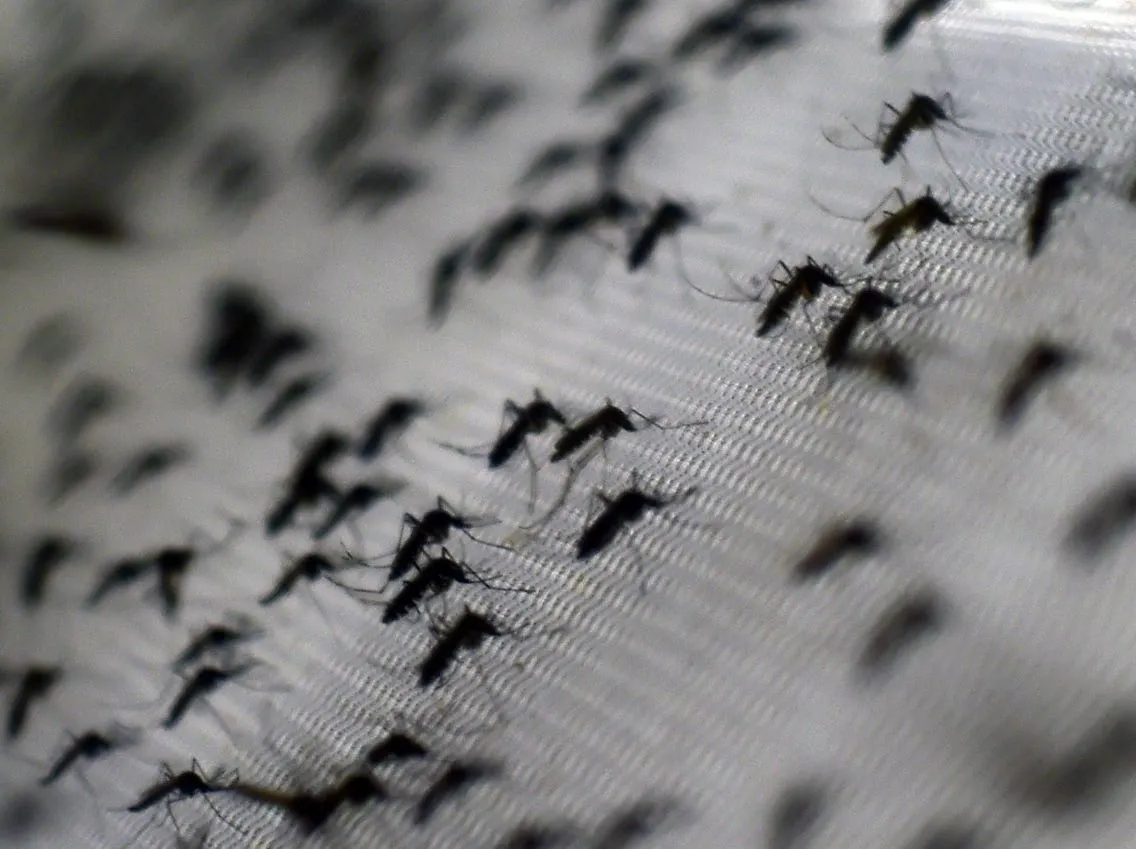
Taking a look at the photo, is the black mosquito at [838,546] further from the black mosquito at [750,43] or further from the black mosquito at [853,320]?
the black mosquito at [750,43]

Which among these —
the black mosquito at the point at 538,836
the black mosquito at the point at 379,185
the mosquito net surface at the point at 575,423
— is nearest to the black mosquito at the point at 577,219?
the mosquito net surface at the point at 575,423

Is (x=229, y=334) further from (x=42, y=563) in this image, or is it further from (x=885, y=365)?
(x=885, y=365)

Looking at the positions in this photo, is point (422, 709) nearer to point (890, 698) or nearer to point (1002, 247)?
point (890, 698)

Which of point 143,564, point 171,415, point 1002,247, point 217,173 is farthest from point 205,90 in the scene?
point 1002,247

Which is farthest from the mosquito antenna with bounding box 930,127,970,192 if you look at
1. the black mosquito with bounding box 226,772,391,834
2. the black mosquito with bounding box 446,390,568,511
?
the black mosquito with bounding box 226,772,391,834

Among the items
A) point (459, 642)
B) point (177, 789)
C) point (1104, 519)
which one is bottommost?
point (177, 789)

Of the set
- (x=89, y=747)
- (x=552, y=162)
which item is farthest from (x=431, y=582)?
(x=552, y=162)
